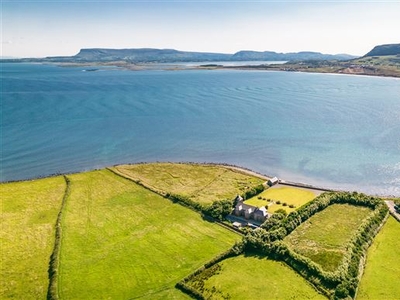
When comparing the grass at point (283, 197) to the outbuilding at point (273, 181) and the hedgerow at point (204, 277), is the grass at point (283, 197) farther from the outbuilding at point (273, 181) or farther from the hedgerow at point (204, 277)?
the hedgerow at point (204, 277)

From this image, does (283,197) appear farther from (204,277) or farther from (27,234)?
(27,234)

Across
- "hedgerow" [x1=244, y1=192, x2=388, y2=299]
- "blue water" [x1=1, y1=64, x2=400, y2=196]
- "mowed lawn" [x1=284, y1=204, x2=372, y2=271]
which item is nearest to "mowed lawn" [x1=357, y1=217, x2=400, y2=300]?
"hedgerow" [x1=244, y1=192, x2=388, y2=299]

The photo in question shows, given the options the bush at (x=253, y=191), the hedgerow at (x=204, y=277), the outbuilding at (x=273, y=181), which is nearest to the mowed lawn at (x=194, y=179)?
the bush at (x=253, y=191)

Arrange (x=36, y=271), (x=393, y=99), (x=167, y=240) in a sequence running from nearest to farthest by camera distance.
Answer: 1. (x=36, y=271)
2. (x=167, y=240)
3. (x=393, y=99)

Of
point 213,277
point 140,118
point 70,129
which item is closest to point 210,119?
point 140,118

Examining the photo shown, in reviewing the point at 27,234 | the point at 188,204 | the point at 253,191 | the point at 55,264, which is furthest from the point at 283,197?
the point at 27,234

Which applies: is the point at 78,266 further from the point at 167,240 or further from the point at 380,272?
the point at 380,272

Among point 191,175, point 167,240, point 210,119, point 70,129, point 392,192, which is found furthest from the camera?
point 210,119
